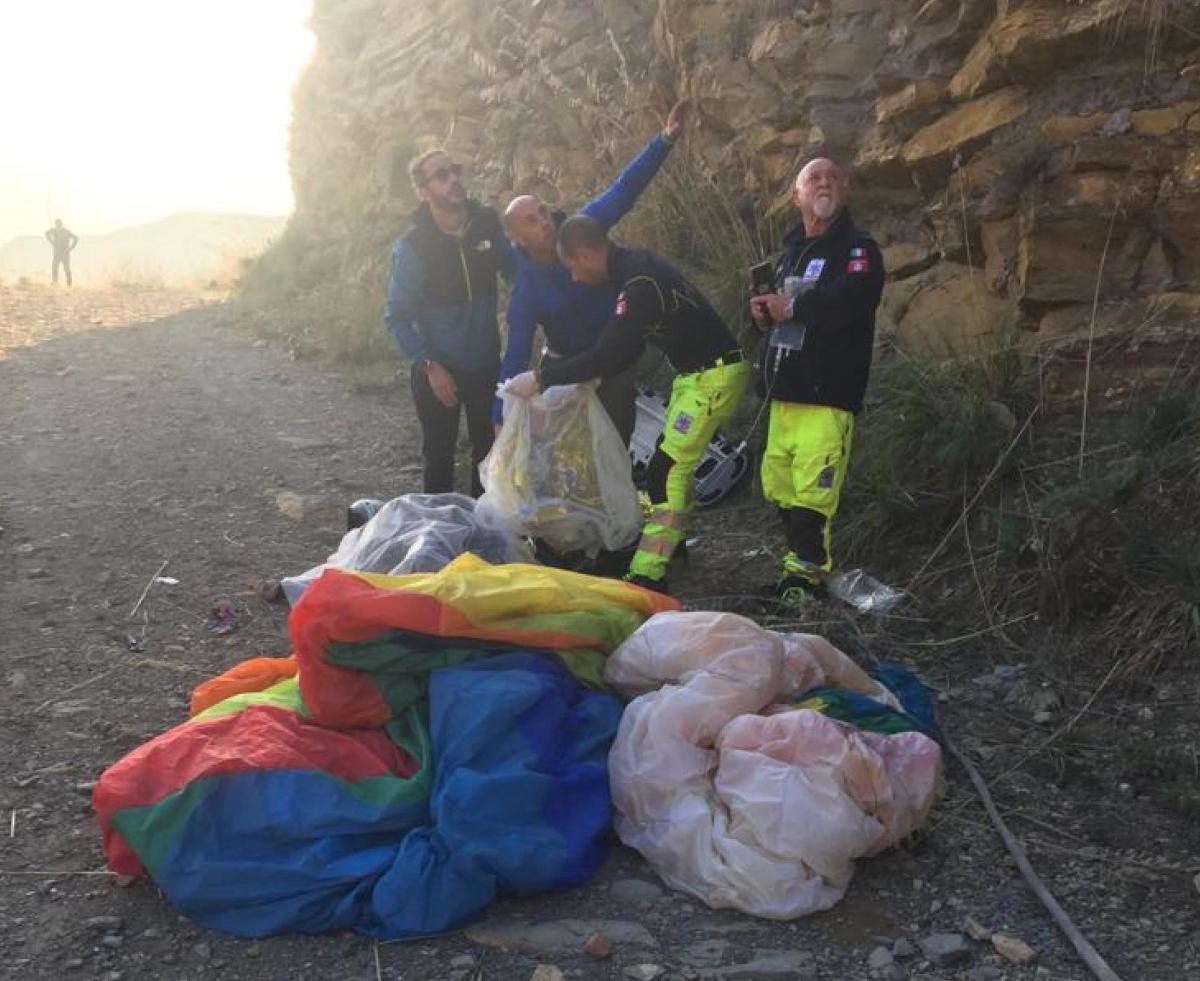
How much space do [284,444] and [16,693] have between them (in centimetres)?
380

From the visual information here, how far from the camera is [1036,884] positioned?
2.63m

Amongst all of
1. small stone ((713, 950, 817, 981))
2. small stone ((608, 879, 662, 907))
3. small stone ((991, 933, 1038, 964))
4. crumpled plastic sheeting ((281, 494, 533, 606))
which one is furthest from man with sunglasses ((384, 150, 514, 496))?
small stone ((991, 933, 1038, 964))

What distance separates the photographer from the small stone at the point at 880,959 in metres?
2.39

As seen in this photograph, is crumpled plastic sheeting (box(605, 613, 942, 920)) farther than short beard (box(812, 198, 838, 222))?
No

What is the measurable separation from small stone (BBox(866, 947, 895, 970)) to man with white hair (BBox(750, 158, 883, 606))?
1.87 m

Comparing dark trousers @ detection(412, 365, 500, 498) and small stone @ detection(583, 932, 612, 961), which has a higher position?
dark trousers @ detection(412, 365, 500, 498)

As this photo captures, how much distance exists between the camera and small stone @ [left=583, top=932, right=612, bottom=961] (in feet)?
8.02

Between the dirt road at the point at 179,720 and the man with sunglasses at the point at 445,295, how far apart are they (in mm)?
958

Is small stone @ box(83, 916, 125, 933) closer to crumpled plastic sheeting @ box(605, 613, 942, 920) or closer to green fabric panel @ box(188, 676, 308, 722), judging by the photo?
green fabric panel @ box(188, 676, 308, 722)

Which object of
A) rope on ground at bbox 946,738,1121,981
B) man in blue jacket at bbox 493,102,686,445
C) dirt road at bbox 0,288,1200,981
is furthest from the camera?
man in blue jacket at bbox 493,102,686,445

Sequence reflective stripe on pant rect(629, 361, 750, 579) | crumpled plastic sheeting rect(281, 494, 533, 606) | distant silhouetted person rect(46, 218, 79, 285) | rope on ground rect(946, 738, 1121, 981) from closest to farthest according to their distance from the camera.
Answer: rope on ground rect(946, 738, 1121, 981)
crumpled plastic sheeting rect(281, 494, 533, 606)
reflective stripe on pant rect(629, 361, 750, 579)
distant silhouetted person rect(46, 218, 79, 285)

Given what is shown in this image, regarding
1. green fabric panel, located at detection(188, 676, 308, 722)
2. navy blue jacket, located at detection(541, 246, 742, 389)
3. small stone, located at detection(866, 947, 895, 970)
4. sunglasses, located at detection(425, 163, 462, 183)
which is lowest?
small stone, located at detection(866, 947, 895, 970)

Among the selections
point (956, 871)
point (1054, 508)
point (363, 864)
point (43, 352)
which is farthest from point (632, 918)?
point (43, 352)

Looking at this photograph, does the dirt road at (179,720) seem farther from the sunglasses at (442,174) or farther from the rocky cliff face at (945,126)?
the rocky cliff face at (945,126)
